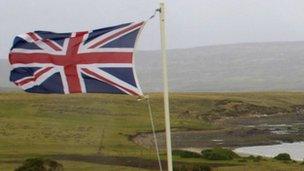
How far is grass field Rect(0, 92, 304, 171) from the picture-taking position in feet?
160

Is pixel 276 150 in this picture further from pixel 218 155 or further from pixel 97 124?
pixel 97 124

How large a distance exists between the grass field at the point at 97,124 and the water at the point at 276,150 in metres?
12.0

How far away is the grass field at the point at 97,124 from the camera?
48.7 meters

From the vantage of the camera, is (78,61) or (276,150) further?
(276,150)

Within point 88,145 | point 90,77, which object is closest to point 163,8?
point 90,77

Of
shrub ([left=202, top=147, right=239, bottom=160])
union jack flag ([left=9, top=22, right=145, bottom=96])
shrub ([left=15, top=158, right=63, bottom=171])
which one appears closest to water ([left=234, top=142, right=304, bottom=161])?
shrub ([left=202, top=147, right=239, bottom=160])

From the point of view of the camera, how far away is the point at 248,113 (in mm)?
113500

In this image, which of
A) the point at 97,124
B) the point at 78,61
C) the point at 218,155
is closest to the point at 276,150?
the point at 218,155

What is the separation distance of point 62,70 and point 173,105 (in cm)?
9821

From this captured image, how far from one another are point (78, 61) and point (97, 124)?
66.2m

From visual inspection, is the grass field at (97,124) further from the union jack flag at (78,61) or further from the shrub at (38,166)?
the union jack flag at (78,61)

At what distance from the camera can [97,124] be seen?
3177 inches

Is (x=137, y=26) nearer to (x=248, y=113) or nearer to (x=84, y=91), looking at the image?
(x=84, y=91)

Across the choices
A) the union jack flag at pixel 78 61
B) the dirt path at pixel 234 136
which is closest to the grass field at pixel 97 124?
the dirt path at pixel 234 136
